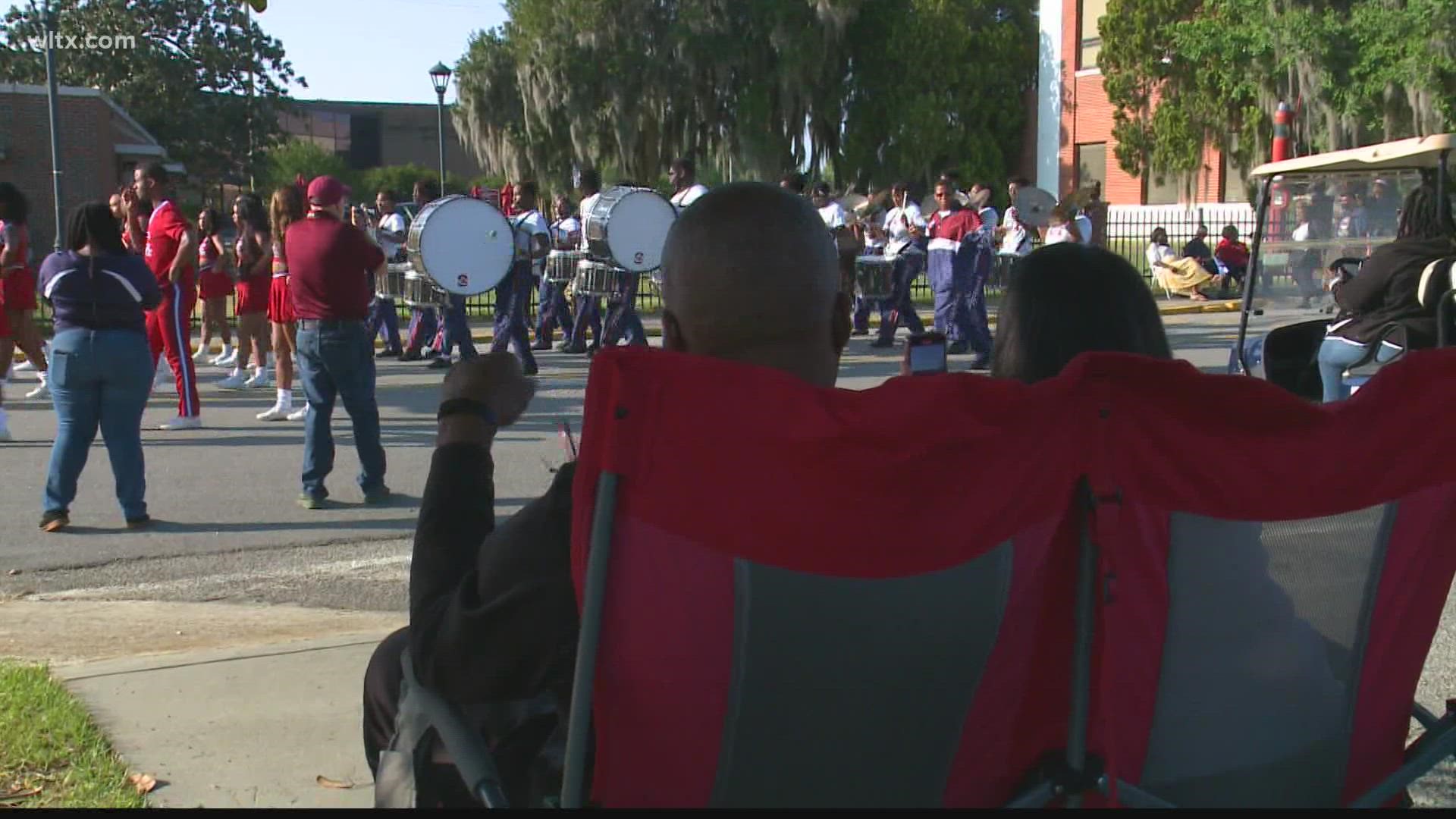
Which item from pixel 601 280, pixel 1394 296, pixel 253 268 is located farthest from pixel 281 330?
pixel 1394 296

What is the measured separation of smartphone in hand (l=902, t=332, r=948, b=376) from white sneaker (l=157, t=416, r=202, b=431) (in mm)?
9089

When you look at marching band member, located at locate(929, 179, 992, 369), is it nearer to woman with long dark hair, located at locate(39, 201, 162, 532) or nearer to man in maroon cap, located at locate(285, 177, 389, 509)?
man in maroon cap, located at locate(285, 177, 389, 509)

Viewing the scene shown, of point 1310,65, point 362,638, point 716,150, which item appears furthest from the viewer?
point 716,150

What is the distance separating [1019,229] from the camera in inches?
656

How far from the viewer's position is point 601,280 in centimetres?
1508

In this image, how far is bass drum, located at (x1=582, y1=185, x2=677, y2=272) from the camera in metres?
14.6

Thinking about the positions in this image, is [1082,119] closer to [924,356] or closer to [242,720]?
[242,720]

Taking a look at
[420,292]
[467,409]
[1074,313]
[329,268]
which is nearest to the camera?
[467,409]

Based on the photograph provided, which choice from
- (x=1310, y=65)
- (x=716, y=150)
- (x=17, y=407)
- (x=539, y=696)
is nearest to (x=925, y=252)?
(x=17, y=407)

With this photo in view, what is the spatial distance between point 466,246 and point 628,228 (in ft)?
7.70

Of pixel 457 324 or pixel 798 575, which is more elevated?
pixel 798 575

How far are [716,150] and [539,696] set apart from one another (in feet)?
148

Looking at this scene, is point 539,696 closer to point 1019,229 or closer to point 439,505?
point 439,505

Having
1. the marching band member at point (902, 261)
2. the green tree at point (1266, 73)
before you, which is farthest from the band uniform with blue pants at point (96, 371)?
the green tree at point (1266, 73)
